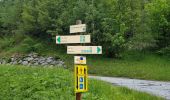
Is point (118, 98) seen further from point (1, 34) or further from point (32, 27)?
point (1, 34)

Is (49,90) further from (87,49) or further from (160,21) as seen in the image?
(160,21)

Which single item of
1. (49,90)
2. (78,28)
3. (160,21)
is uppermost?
(78,28)

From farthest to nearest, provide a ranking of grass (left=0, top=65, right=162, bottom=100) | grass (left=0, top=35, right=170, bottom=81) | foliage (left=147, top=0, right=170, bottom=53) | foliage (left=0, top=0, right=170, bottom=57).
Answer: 1. foliage (left=147, top=0, right=170, bottom=53)
2. foliage (left=0, top=0, right=170, bottom=57)
3. grass (left=0, top=35, right=170, bottom=81)
4. grass (left=0, top=65, right=162, bottom=100)

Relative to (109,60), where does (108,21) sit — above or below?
above

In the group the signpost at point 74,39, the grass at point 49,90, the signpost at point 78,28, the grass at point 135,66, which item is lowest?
the grass at point 135,66

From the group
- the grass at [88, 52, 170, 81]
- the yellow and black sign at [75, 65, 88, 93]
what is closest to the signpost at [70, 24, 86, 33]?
the yellow and black sign at [75, 65, 88, 93]

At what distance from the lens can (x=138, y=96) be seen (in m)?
15.0

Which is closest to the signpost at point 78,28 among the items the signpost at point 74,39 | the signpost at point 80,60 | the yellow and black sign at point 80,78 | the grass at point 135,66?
the signpost at point 74,39

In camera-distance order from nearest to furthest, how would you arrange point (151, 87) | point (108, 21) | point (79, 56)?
1. point (79, 56)
2. point (151, 87)
3. point (108, 21)

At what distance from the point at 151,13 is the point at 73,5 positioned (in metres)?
9.29

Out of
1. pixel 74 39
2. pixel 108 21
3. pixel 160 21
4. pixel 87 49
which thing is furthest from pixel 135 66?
pixel 87 49

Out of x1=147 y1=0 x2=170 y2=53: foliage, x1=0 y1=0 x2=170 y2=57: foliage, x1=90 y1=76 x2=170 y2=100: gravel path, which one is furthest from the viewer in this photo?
x1=147 y1=0 x2=170 y2=53: foliage

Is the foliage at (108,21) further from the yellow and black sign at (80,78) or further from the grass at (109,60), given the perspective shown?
the yellow and black sign at (80,78)

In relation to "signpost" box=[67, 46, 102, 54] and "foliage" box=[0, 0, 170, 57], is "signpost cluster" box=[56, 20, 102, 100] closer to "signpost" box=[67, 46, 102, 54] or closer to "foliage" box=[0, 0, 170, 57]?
"signpost" box=[67, 46, 102, 54]
